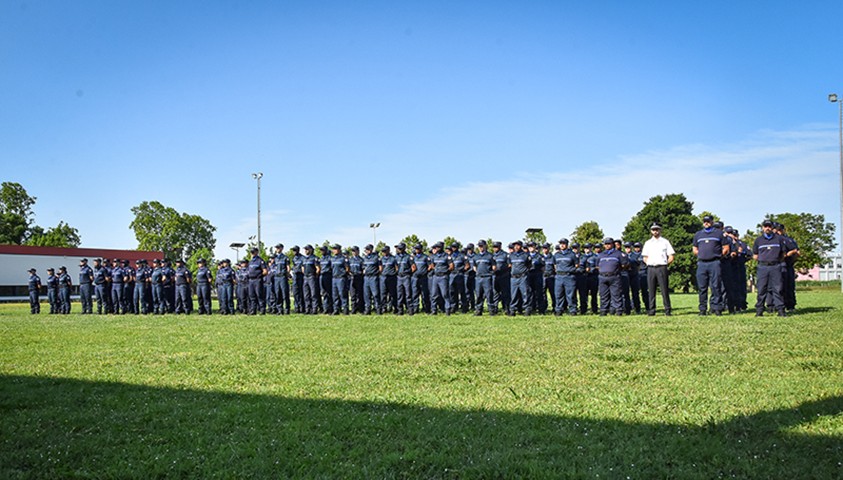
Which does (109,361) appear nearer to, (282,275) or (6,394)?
(6,394)

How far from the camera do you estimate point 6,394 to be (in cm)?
671

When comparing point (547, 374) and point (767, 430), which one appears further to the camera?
point (547, 374)

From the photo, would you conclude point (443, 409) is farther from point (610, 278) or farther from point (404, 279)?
point (404, 279)

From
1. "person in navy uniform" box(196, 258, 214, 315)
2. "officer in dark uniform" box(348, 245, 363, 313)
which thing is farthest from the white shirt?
"person in navy uniform" box(196, 258, 214, 315)

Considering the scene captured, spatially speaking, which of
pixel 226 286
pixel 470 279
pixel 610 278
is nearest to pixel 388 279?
pixel 470 279

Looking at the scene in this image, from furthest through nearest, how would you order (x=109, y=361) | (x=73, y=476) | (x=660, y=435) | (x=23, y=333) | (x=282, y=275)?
(x=282, y=275), (x=23, y=333), (x=109, y=361), (x=660, y=435), (x=73, y=476)

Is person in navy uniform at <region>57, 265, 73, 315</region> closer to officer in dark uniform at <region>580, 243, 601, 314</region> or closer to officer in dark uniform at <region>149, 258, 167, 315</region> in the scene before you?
officer in dark uniform at <region>149, 258, 167, 315</region>

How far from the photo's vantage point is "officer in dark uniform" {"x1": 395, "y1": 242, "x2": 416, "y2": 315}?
18.0 m

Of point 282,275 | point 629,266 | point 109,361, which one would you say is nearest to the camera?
point 109,361

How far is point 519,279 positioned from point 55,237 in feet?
233

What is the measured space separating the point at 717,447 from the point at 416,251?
47.0 feet

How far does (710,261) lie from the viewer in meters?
13.3

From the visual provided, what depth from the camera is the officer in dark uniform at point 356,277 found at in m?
19.2

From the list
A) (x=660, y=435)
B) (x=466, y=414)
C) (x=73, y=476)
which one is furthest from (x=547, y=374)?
(x=73, y=476)
